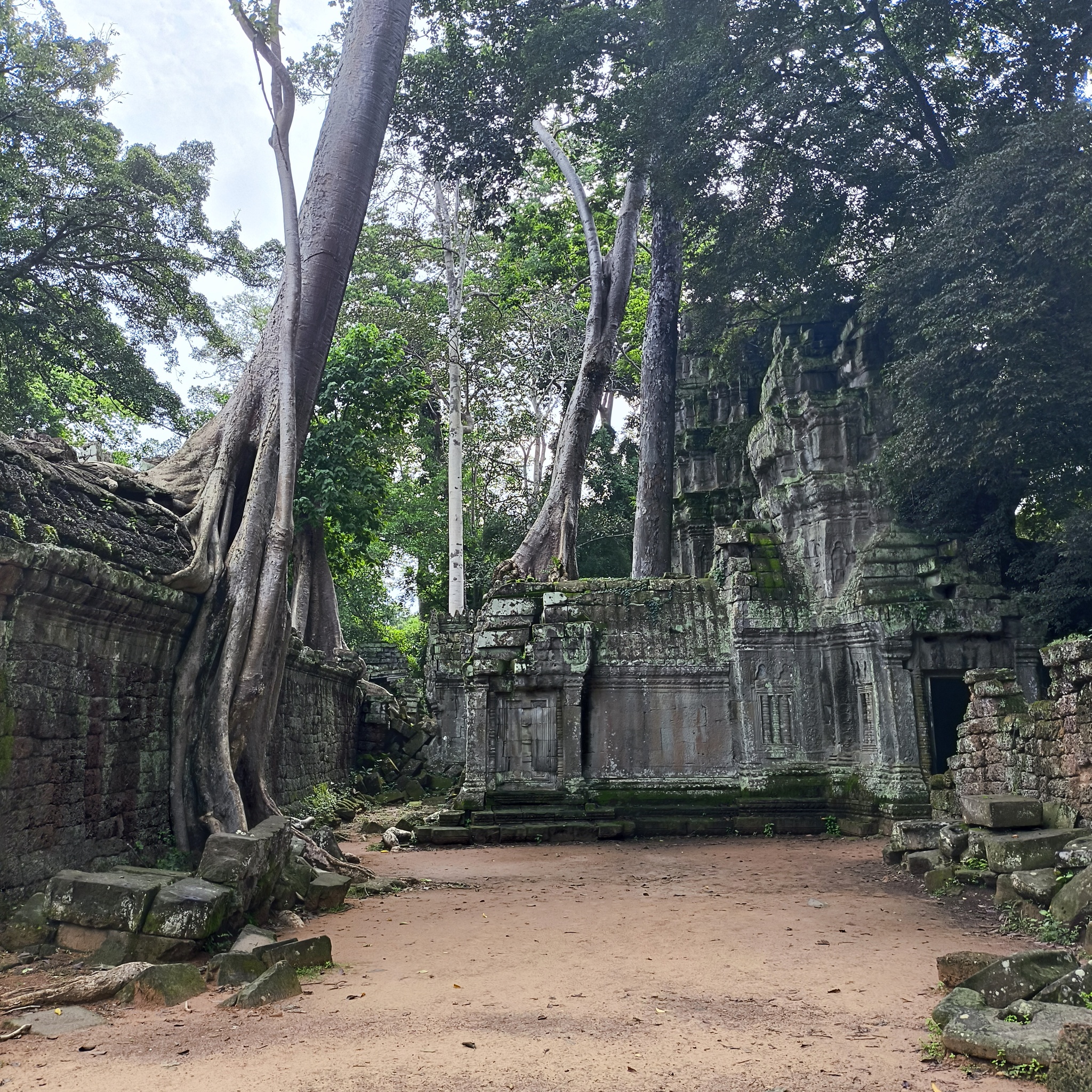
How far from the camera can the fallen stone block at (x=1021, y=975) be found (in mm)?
3459

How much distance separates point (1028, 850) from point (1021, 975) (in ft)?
9.30

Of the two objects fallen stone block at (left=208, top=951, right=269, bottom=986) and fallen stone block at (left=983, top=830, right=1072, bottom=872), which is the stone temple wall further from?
fallen stone block at (left=983, top=830, right=1072, bottom=872)

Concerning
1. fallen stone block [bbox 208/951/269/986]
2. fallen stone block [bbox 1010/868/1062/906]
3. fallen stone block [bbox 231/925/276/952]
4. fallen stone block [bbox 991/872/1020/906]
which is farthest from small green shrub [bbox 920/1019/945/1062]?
fallen stone block [bbox 231/925/276/952]

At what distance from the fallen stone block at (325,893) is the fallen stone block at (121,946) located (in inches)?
69.1

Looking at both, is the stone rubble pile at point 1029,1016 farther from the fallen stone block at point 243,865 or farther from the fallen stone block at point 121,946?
the fallen stone block at point 243,865

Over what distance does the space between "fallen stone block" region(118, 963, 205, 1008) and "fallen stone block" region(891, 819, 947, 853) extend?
242 inches

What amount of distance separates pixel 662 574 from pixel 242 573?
851 cm

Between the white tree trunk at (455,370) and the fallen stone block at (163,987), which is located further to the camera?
the white tree trunk at (455,370)

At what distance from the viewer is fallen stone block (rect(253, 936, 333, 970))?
14.3 feet

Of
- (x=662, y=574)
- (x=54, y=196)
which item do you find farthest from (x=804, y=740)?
(x=54, y=196)

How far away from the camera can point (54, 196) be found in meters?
12.6

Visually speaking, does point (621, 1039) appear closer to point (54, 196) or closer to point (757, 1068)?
point (757, 1068)

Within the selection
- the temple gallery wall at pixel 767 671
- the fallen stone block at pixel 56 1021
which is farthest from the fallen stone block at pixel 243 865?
the temple gallery wall at pixel 767 671

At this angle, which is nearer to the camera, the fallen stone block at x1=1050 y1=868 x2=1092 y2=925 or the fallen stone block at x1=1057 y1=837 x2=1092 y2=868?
the fallen stone block at x1=1050 y1=868 x2=1092 y2=925
